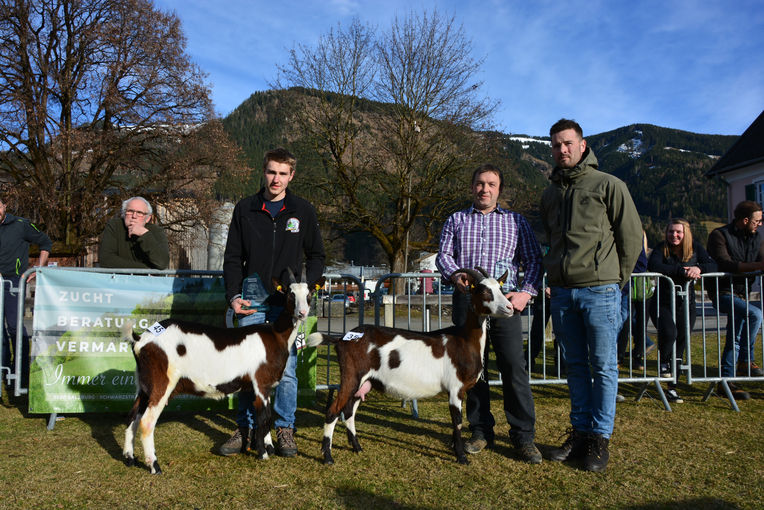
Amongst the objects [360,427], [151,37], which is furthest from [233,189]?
[360,427]

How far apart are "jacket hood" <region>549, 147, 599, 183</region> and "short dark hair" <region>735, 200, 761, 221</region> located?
3.48 m

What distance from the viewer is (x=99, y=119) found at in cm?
2197

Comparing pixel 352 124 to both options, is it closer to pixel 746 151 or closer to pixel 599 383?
pixel 599 383

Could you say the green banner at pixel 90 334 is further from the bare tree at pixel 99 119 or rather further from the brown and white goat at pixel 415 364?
the bare tree at pixel 99 119

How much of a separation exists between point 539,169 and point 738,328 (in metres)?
157

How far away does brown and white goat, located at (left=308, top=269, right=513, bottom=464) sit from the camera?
419 cm

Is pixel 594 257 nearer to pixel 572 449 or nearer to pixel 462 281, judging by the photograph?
pixel 462 281

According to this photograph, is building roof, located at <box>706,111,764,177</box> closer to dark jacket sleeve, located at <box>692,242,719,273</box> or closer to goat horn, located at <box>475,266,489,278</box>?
dark jacket sleeve, located at <box>692,242,719,273</box>

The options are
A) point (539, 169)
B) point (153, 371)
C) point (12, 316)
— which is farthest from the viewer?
point (539, 169)

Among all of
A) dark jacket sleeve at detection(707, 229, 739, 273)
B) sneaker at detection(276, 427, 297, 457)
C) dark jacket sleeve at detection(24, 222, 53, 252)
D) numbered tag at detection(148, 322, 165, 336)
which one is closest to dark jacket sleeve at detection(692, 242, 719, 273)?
dark jacket sleeve at detection(707, 229, 739, 273)

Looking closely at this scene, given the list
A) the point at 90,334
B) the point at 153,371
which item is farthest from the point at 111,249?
the point at 153,371

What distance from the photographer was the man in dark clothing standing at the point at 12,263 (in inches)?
232

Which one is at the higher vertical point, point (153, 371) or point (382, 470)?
point (153, 371)

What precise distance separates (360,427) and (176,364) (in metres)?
2.04
